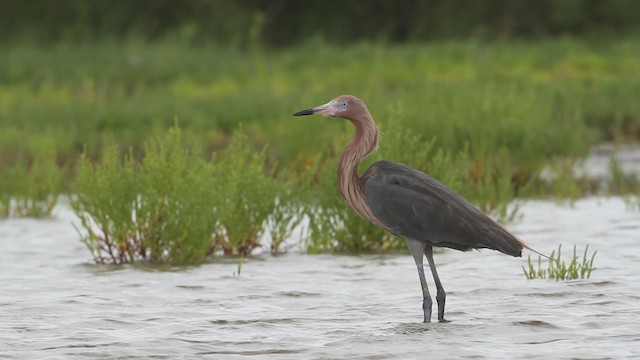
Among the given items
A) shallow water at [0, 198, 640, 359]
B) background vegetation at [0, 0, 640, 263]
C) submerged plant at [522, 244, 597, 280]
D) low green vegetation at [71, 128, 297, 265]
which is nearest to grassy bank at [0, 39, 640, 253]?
background vegetation at [0, 0, 640, 263]

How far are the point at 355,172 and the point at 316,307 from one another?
0.92 m

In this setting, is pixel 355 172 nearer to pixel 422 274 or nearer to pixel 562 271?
pixel 422 274

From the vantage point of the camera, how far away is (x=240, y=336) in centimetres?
704

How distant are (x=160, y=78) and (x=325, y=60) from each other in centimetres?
306

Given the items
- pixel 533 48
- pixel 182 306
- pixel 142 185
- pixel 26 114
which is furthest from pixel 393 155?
pixel 533 48

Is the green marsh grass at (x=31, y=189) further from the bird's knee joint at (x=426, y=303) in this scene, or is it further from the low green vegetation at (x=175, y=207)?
the bird's knee joint at (x=426, y=303)

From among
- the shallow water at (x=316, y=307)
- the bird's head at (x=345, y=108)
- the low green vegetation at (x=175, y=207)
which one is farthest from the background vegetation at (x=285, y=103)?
the bird's head at (x=345, y=108)

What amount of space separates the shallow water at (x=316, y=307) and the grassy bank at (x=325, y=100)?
0.91 metres

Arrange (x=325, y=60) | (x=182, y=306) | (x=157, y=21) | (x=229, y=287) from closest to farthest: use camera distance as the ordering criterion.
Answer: (x=182, y=306)
(x=229, y=287)
(x=325, y=60)
(x=157, y=21)

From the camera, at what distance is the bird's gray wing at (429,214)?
23.6 ft

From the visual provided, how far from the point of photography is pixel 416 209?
23.8 feet

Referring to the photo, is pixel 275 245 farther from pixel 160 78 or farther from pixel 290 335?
pixel 160 78

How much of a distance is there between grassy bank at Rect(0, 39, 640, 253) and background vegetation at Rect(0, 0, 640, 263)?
33mm

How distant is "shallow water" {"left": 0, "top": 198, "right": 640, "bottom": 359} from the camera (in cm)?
671
